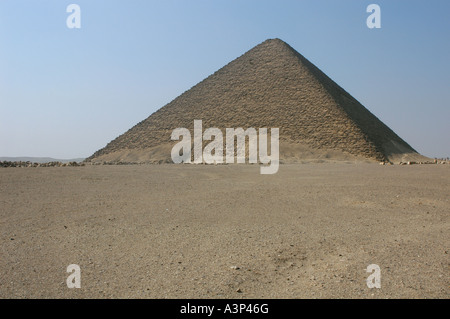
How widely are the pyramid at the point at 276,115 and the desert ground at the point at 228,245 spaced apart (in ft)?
75.1

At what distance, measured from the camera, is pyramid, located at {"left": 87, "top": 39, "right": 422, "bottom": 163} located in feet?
116

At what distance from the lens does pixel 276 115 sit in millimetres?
40875

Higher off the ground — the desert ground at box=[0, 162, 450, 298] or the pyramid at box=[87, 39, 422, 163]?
the pyramid at box=[87, 39, 422, 163]

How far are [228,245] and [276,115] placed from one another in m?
36.2

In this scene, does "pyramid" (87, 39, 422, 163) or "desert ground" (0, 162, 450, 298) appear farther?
"pyramid" (87, 39, 422, 163)

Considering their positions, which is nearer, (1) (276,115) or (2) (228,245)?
A: (2) (228,245)

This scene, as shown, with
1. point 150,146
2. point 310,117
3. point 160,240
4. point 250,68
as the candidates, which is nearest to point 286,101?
point 310,117

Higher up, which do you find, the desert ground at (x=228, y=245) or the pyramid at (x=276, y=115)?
the pyramid at (x=276, y=115)

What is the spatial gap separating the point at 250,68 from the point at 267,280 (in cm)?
4977

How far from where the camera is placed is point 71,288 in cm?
393

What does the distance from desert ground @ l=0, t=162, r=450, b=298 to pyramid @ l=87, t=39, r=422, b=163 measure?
2288 centimetres

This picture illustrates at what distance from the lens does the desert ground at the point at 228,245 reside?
394 centimetres

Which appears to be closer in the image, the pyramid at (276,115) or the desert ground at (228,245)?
the desert ground at (228,245)

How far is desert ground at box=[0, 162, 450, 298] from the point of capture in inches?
155
